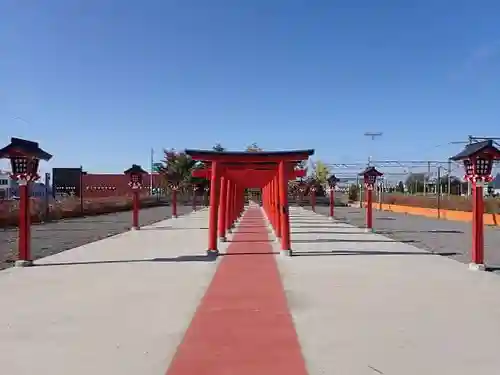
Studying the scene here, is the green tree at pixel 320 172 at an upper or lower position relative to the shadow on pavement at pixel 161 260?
upper

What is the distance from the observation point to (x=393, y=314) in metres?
7.25

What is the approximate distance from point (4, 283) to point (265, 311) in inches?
196

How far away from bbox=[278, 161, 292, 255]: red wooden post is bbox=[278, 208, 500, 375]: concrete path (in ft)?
2.79

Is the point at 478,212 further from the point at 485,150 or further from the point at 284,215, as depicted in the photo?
the point at 284,215

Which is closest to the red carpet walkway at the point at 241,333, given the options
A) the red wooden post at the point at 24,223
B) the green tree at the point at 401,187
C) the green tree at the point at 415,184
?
the red wooden post at the point at 24,223

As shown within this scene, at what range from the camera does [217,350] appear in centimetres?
551

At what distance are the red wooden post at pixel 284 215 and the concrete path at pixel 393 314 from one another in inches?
33.4

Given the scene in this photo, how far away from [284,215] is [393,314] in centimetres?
651

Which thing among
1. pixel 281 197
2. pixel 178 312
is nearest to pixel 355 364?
pixel 178 312

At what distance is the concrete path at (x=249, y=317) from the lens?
5250 millimetres

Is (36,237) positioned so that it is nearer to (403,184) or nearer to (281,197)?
(281,197)

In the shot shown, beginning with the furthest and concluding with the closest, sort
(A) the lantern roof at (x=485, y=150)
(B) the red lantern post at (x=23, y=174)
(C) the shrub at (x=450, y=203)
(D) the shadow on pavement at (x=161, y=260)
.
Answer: (C) the shrub at (x=450, y=203) → (D) the shadow on pavement at (x=161, y=260) → (B) the red lantern post at (x=23, y=174) → (A) the lantern roof at (x=485, y=150)

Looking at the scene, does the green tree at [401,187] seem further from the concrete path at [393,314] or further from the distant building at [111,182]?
the concrete path at [393,314]

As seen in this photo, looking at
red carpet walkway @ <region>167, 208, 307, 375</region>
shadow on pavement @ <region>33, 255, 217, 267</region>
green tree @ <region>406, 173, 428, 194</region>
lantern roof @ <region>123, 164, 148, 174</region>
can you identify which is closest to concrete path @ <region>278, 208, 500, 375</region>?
red carpet walkway @ <region>167, 208, 307, 375</region>
